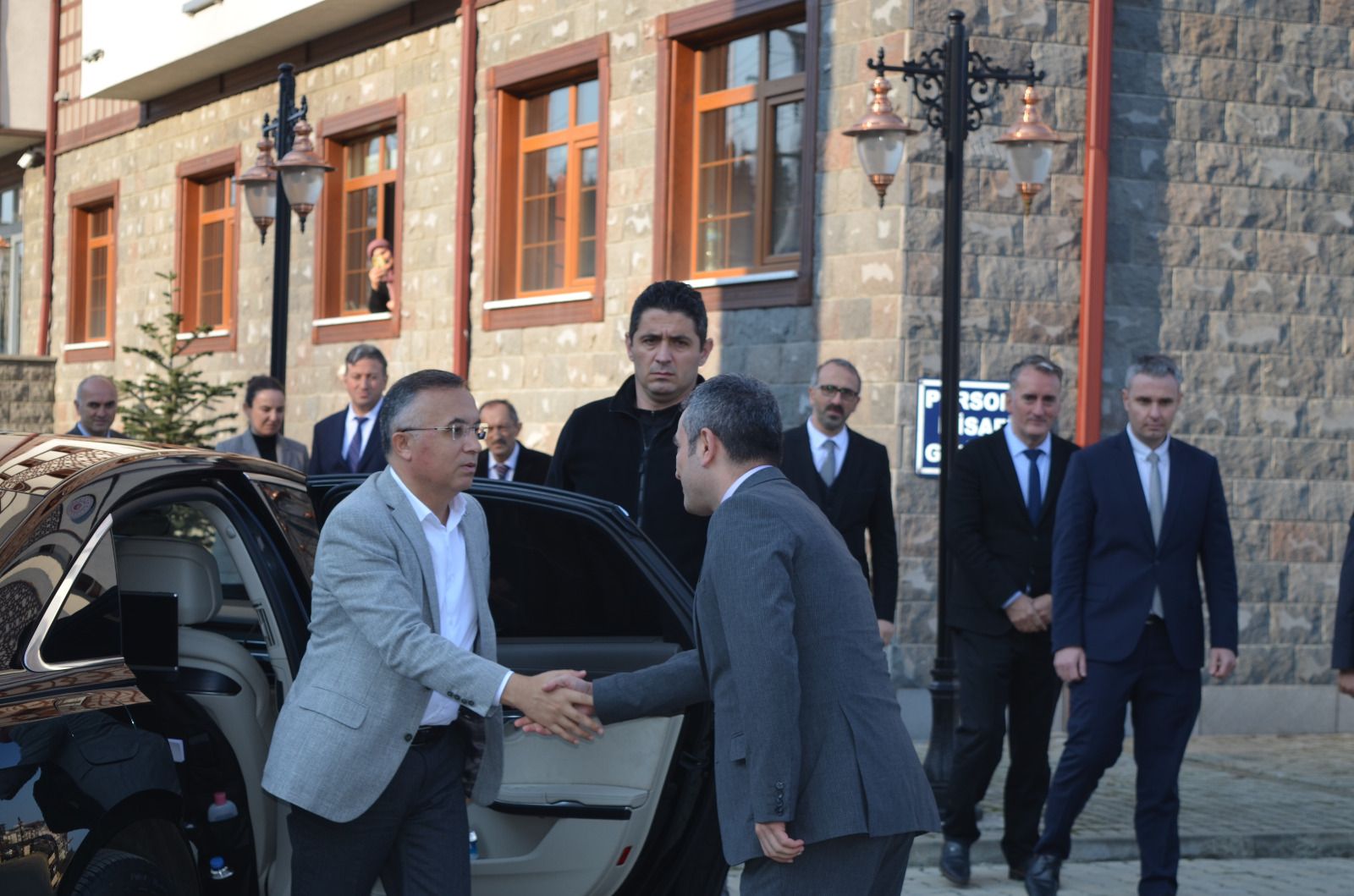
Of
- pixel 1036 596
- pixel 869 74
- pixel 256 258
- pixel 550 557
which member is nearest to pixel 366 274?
pixel 256 258

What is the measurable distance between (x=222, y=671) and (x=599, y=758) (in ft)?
3.42

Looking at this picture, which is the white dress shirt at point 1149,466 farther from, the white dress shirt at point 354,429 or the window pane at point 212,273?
the window pane at point 212,273

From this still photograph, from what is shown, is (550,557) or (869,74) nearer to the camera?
(550,557)

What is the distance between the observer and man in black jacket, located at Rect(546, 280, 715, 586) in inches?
235

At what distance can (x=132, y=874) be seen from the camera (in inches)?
161

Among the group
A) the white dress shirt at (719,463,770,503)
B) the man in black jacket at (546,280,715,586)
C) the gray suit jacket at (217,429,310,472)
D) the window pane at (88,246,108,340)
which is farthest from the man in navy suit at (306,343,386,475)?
the window pane at (88,246,108,340)

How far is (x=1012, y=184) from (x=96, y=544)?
8.77 meters

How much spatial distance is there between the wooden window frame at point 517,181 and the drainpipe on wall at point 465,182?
0.23 m

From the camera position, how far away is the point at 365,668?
4289mm

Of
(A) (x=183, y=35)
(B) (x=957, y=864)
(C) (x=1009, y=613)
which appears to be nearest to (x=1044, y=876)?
(B) (x=957, y=864)

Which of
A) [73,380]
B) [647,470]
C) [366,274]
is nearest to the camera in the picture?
[647,470]

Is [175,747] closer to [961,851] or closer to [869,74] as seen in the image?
[961,851]

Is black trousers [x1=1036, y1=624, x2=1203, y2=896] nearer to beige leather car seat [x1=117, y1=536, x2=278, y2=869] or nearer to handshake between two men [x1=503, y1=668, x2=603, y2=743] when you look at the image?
handshake between two men [x1=503, y1=668, x2=603, y2=743]

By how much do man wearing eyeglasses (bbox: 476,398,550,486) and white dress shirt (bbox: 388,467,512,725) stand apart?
248 inches
